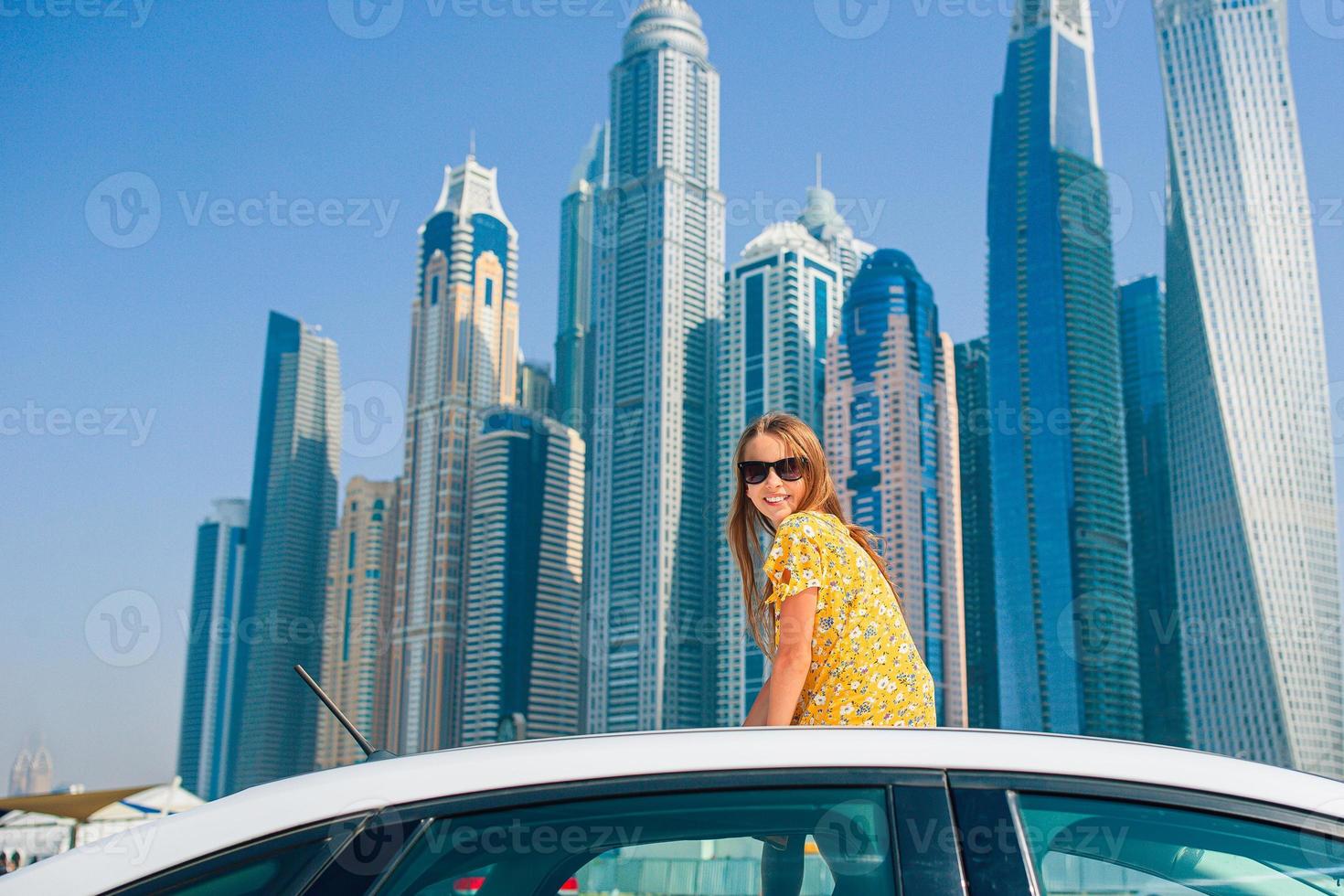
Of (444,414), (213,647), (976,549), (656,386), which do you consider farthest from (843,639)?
(213,647)

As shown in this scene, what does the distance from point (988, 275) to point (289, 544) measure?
321ft

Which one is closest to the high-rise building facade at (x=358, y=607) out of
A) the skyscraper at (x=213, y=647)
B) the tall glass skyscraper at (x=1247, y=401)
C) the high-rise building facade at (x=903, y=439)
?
the skyscraper at (x=213, y=647)

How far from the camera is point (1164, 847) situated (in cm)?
132

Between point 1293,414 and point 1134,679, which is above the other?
point 1293,414

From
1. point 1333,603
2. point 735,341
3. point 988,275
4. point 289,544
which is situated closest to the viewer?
point 1333,603

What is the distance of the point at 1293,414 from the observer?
91.8 meters

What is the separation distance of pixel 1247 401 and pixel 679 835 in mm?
100874

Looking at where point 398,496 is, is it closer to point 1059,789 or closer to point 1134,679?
point 1134,679

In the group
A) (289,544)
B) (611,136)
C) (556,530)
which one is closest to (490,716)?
(556,530)

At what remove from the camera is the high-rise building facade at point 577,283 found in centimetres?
14650

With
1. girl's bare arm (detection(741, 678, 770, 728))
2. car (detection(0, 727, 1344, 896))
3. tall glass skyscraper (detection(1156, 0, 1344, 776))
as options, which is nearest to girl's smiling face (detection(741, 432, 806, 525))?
girl's bare arm (detection(741, 678, 770, 728))

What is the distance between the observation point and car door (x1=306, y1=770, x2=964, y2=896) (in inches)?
50.4

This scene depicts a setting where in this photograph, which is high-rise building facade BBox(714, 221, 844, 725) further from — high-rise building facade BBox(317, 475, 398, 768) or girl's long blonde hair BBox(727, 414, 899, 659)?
girl's long blonde hair BBox(727, 414, 899, 659)

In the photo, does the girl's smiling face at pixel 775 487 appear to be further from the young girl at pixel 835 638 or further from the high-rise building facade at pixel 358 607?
the high-rise building facade at pixel 358 607
